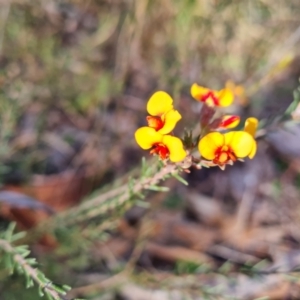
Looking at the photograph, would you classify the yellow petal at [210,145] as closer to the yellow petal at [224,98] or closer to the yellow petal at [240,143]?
the yellow petal at [240,143]

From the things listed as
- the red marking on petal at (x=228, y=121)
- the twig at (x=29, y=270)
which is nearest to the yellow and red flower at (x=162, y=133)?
the red marking on petal at (x=228, y=121)

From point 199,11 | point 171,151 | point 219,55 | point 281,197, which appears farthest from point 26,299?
point 219,55

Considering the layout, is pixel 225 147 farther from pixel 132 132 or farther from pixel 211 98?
pixel 132 132

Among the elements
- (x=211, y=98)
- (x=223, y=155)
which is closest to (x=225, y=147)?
(x=223, y=155)

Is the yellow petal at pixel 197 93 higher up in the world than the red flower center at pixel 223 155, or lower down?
higher up

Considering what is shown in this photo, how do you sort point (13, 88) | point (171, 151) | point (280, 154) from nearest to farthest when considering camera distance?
point (171, 151), point (13, 88), point (280, 154)

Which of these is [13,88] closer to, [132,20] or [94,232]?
[132,20]
